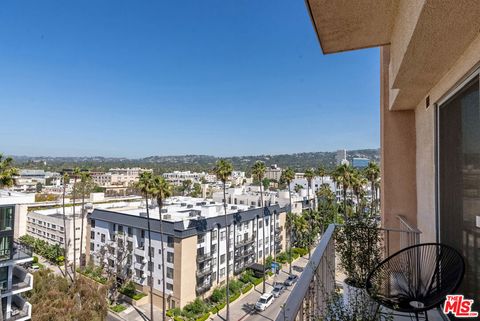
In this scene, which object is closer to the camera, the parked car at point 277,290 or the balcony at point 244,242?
the parked car at point 277,290

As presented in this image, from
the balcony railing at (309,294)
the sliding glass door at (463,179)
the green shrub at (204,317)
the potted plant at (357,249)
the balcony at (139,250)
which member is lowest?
the green shrub at (204,317)

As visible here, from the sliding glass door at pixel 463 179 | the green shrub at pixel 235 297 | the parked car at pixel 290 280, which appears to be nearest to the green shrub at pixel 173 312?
the green shrub at pixel 235 297

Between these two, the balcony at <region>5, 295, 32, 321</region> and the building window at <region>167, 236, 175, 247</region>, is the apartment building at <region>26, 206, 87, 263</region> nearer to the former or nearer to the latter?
the building window at <region>167, 236, 175, 247</region>

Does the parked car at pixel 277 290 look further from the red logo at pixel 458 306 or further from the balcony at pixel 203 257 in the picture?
the red logo at pixel 458 306

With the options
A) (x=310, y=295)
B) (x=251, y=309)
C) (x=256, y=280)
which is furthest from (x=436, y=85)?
(x=256, y=280)

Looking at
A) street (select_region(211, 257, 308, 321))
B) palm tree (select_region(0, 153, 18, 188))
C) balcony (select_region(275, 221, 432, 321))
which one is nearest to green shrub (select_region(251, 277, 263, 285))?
street (select_region(211, 257, 308, 321))

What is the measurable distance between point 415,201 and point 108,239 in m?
20.3

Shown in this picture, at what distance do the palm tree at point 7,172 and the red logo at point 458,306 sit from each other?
46.6 ft

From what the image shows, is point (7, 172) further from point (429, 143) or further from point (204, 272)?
point (429, 143)

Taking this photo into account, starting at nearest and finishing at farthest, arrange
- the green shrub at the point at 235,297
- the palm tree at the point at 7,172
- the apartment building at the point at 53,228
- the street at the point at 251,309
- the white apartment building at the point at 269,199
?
the palm tree at the point at 7,172
the street at the point at 251,309
the green shrub at the point at 235,297
the apartment building at the point at 53,228
the white apartment building at the point at 269,199

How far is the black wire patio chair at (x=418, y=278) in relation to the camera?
168 centimetres

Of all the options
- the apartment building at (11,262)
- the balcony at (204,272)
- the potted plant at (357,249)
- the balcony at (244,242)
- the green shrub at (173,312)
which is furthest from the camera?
the balcony at (244,242)

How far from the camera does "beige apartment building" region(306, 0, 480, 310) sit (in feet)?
4.68

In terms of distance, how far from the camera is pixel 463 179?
2105 millimetres
